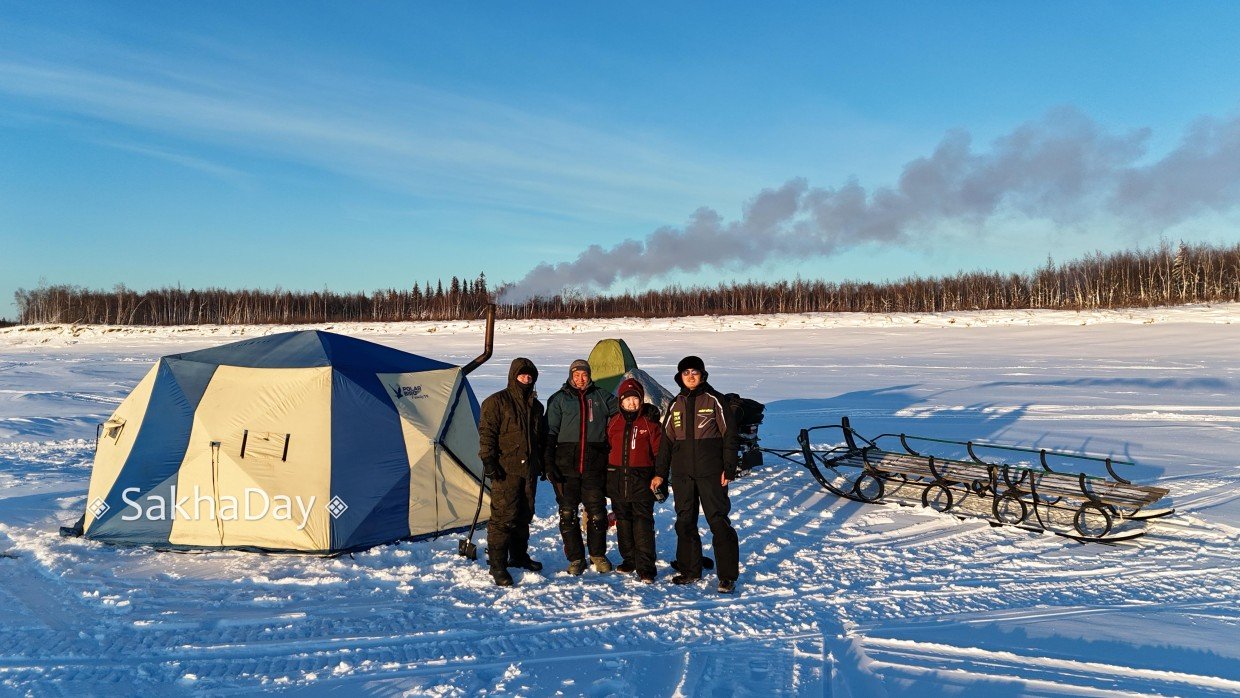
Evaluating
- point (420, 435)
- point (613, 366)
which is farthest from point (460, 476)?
point (613, 366)

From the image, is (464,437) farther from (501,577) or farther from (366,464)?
(501,577)

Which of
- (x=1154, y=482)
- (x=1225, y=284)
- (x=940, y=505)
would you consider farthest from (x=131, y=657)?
(x=1225, y=284)

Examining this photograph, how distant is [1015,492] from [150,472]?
338 inches

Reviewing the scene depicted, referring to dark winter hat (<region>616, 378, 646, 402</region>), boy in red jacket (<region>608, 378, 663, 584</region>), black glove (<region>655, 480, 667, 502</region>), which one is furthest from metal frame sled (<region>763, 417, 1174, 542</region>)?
dark winter hat (<region>616, 378, 646, 402</region>)

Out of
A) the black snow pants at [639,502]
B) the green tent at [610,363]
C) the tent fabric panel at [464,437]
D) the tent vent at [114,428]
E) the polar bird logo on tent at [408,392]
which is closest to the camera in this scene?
the black snow pants at [639,502]

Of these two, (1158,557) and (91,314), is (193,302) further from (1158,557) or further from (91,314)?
(1158,557)

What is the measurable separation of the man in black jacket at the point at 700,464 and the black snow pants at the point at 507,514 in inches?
45.7

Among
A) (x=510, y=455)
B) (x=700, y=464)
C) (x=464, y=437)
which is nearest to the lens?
(x=700, y=464)

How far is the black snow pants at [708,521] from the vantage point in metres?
5.75

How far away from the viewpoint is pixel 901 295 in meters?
58.9

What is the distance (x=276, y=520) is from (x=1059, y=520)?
7896 millimetres

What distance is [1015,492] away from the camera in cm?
754

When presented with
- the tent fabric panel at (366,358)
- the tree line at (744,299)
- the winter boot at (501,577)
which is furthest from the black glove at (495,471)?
the tree line at (744,299)

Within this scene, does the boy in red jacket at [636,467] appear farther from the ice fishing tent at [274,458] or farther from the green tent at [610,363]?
the green tent at [610,363]
